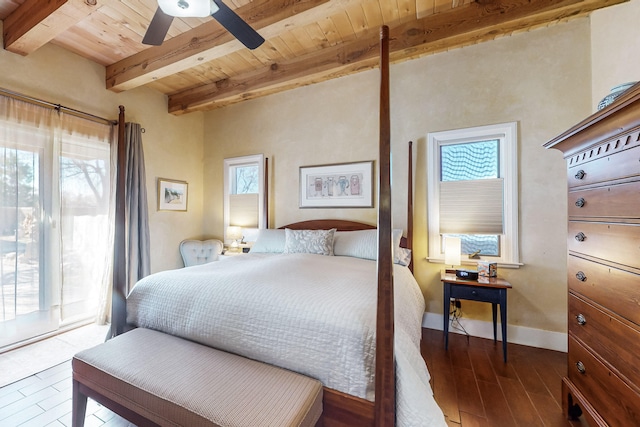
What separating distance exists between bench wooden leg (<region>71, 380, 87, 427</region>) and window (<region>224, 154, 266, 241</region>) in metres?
2.41

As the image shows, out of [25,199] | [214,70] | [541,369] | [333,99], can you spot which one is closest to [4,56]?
[25,199]

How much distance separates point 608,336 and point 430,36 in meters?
2.40

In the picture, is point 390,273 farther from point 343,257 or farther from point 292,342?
point 343,257

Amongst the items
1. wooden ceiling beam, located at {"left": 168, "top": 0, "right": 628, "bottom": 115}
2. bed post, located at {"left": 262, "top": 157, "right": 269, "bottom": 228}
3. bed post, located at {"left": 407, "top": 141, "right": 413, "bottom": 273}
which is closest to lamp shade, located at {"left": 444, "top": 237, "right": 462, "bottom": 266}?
bed post, located at {"left": 407, "top": 141, "right": 413, "bottom": 273}

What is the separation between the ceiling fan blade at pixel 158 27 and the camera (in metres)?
1.58

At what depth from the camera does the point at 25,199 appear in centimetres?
229

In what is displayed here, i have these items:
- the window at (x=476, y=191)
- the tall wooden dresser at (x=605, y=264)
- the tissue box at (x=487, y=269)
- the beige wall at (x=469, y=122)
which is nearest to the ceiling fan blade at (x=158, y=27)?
the beige wall at (x=469, y=122)

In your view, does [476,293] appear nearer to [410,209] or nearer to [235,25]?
[410,209]

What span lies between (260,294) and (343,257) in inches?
52.2

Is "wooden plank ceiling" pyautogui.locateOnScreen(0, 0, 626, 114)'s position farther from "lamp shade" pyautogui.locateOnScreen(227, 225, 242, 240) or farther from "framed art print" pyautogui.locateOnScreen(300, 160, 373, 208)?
"lamp shade" pyautogui.locateOnScreen(227, 225, 242, 240)

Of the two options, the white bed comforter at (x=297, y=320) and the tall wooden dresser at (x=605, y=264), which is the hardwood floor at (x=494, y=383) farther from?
the white bed comforter at (x=297, y=320)

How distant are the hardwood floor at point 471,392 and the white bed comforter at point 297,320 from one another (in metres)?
0.57

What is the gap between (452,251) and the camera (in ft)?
7.82

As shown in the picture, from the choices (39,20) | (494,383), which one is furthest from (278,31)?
(494,383)
